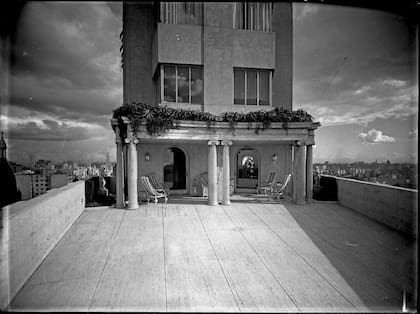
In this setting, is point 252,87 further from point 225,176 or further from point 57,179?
point 57,179

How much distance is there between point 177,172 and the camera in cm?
1254

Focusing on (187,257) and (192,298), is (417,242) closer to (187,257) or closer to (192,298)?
(192,298)

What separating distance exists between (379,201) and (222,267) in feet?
20.9

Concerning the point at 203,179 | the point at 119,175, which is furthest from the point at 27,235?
the point at 203,179

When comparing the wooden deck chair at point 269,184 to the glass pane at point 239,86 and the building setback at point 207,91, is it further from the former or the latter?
the glass pane at point 239,86

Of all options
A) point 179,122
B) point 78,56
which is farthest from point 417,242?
point 179,122

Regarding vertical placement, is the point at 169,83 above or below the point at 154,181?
above

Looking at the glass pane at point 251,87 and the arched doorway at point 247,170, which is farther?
the arched doorway at point 247,170

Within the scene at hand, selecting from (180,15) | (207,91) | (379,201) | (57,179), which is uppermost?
(180,15)

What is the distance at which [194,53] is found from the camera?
1102cm

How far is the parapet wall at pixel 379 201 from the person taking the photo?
5.97 m

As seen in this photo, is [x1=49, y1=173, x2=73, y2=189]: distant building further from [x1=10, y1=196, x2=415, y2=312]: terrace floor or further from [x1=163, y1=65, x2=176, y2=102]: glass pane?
[x1=163, y1=65, x2=176, y2=102]: glass pane

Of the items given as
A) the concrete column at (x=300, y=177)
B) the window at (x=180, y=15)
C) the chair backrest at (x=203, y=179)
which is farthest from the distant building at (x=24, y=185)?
the concrete column at (x=300, y=177)

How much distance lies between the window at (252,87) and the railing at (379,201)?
5.53 metres
